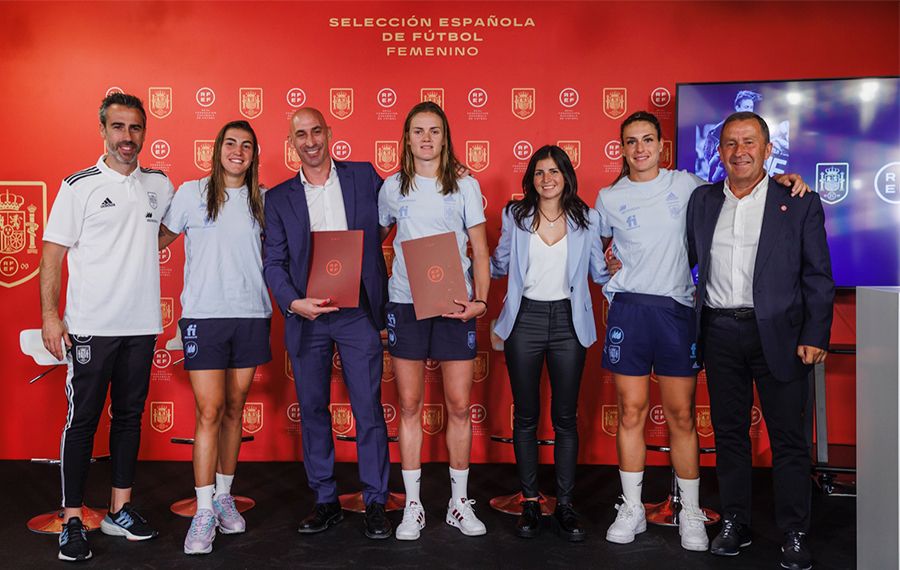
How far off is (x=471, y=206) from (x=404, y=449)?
1081mm

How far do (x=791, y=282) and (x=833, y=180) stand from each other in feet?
4.28

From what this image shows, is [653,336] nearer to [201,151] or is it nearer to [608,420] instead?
[608,420]

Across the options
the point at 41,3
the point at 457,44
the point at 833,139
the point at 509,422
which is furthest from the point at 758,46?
the point at 41,3

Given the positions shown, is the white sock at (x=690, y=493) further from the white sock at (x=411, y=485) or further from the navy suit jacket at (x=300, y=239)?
the navy suit jacket at (x=300, y=239)

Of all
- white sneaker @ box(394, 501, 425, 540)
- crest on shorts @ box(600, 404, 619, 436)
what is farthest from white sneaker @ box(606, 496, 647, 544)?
crest on shorts @ box(600, 404, 619, 436)

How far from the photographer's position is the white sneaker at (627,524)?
9.04ft

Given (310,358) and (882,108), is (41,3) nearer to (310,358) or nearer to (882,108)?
(310,358)

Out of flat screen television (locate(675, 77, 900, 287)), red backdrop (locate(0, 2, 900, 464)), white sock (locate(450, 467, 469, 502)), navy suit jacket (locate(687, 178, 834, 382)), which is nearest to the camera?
navy suit jacket (locate(687, 178, 834, 382))

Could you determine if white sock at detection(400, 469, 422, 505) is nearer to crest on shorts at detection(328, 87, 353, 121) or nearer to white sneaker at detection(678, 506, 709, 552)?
white sneaker at detection(678, 506, 709, 552)

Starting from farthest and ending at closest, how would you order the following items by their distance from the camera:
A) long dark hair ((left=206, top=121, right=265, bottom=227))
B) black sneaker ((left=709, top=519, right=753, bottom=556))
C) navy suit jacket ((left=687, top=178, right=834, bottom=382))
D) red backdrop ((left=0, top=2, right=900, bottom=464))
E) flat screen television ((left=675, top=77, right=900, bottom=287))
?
red backdrop ((left=0, top=2, right=900, bottom=464))
flat screen television ((left=675, top=77, right=900, bottom=287))
long dark hair ((left=206, top=121, right=265, bottom=227))
black sneaker ((left=709, top=519, right=753, bottom=556))
navy suit jacket ((left=687, top=178, right=834, bottom=382))

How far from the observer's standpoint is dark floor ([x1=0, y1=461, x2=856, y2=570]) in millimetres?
2576

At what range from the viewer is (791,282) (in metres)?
2.51

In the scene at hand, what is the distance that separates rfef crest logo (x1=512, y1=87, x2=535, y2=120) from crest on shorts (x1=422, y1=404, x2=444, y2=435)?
5.80 ft

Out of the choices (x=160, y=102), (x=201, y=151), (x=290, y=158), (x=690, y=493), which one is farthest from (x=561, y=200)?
(x=160, y=102)
